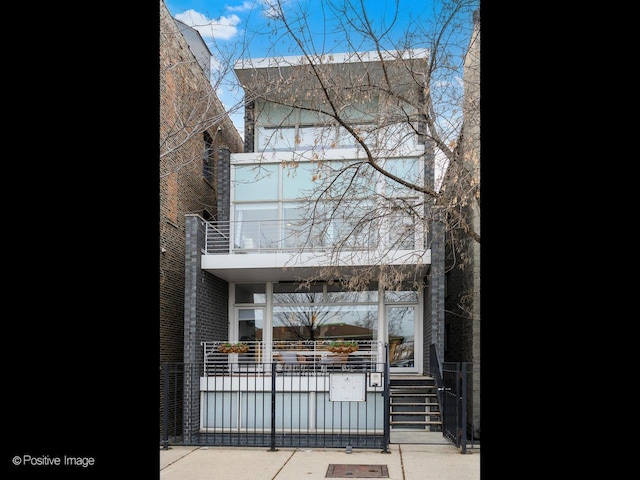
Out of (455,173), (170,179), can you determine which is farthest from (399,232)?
(170,179)

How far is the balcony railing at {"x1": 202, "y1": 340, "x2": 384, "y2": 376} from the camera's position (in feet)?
42.7

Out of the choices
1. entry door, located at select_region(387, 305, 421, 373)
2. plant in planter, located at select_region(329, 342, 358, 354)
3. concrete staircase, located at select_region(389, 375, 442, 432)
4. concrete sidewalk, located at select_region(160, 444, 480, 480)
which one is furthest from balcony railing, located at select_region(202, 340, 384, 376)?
concrete sidewalk, located at select_region(160, 444, 480, 480)

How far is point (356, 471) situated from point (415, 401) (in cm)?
566

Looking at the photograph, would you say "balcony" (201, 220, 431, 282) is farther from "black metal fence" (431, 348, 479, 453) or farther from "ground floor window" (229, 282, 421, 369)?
"black metal fence" (431, 348, 479, 453)

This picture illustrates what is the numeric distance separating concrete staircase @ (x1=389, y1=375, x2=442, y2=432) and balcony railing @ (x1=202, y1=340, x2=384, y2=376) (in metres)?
0.76

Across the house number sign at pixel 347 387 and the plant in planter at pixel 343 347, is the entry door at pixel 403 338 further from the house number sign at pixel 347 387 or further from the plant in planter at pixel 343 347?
the house number sign at pixel 347 387

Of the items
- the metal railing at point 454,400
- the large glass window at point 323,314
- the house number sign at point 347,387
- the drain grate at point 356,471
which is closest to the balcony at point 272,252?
the large glass window at point 323,314

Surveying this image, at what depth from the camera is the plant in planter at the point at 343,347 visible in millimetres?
13109
